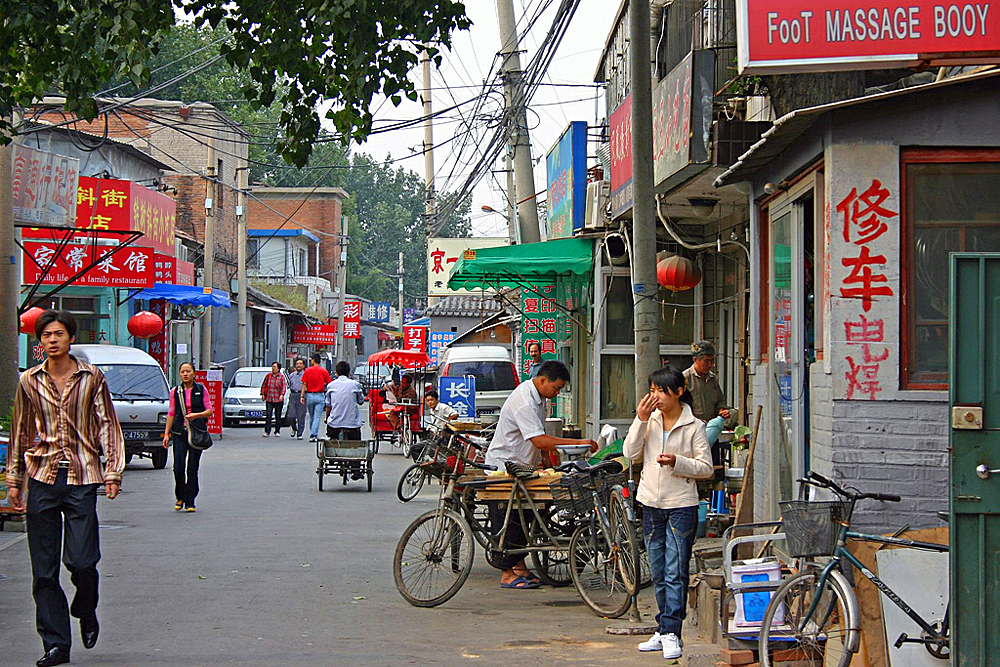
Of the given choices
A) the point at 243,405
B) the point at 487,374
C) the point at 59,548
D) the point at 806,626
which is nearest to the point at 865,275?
the point at 806,626

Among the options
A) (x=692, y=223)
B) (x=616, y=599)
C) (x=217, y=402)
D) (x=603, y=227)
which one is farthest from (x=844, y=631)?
(x=217, y=402)

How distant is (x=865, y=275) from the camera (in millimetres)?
6980

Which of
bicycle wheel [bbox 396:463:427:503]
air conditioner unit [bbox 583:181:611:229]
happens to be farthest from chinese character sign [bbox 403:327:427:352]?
bicycle wheel [bbox 396:463:427:503]

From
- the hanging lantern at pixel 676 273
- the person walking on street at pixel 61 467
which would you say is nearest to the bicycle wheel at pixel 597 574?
the person walking on street at pixel 61 467

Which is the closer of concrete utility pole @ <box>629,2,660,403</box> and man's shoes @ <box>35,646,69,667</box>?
man's shoes @ <box>35,646,69,667</box>

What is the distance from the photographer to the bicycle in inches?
223

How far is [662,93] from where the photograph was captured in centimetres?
1186

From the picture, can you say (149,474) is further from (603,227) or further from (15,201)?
(603,227)

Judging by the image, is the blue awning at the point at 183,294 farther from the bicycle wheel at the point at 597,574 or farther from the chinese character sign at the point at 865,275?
the chinese character sign at the point at 865,275

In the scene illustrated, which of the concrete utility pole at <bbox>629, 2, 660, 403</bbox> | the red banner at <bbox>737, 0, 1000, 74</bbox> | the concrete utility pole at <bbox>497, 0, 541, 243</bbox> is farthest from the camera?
the concrete utility pole at <bbox>497, 0, 541, 243</bbox>

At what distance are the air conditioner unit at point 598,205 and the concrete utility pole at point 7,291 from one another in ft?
25.0

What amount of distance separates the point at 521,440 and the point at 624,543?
1563 millimetres

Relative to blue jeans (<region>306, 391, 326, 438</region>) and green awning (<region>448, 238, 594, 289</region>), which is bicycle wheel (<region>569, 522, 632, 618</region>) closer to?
green awning (<region>448, 238, 594, 289</region>)

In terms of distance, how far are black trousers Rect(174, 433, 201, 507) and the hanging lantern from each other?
600 centimetres
